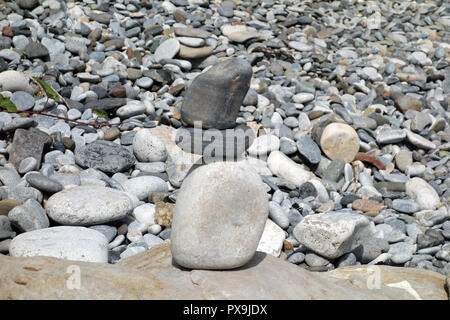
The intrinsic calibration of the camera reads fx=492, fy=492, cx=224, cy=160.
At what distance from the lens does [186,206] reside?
2328mm

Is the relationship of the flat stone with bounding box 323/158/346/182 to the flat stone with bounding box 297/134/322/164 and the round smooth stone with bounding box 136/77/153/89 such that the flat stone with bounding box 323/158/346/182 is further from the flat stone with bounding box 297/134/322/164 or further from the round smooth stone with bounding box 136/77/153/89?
the round smooth stone with bounding box 136/77/153/89

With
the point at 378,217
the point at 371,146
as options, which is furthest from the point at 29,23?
the point at 378,217

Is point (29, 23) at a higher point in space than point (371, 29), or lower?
higher

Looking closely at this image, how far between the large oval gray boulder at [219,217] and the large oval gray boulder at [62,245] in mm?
914

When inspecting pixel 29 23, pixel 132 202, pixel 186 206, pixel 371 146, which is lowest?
pixel 371 146

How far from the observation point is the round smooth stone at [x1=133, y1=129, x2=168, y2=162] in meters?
4.46

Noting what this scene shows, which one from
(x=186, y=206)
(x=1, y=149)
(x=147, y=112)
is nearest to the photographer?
(x=186, y=206)

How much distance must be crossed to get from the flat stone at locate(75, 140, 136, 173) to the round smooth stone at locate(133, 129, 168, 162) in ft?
0.30

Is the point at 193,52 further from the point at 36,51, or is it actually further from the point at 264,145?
the point at 264,145

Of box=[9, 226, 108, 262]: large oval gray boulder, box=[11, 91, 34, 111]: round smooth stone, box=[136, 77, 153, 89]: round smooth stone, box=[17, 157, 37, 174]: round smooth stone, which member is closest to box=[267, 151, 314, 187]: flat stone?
box=[136, 77, 153, 89]: round smooth stone

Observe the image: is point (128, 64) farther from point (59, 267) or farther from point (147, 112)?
point (59, 267)

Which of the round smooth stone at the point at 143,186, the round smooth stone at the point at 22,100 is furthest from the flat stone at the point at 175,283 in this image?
the round smooth stone at the point at 22,100

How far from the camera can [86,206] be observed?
343 centimetres

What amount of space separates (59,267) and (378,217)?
2.86 m
